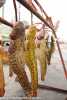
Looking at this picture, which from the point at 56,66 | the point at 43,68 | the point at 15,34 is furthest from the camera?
the point at 56,66

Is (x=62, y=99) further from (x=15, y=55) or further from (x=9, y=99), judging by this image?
(x=15, y=55)

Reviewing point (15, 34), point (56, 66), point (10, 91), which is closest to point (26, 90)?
point (15, 34)

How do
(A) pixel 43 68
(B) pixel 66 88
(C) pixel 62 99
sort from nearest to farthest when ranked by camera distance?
1. (A) pixel 43 68
2. (C) pixel 62 99
3. (B) pixel 66 88

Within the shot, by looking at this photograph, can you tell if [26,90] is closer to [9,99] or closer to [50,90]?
[9,99]

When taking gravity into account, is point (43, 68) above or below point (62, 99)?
above

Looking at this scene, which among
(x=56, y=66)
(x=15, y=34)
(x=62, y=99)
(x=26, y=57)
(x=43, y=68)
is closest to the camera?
(x=15, y=34)

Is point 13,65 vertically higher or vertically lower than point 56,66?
higher

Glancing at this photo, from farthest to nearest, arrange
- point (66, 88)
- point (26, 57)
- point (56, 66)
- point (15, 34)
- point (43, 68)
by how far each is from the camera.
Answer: point (56, 66), point (66, 88), point (43, 68), point (26, 57), point (15, 34)

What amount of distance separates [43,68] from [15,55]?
0.30 m

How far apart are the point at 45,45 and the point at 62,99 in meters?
0.25

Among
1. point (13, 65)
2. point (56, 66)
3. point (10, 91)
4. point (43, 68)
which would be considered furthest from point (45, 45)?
point (56, 66)

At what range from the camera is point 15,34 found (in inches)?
21.1

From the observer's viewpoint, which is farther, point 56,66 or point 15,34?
point 56,66

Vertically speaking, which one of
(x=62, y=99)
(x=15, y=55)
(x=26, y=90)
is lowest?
(x=62, y=99)
